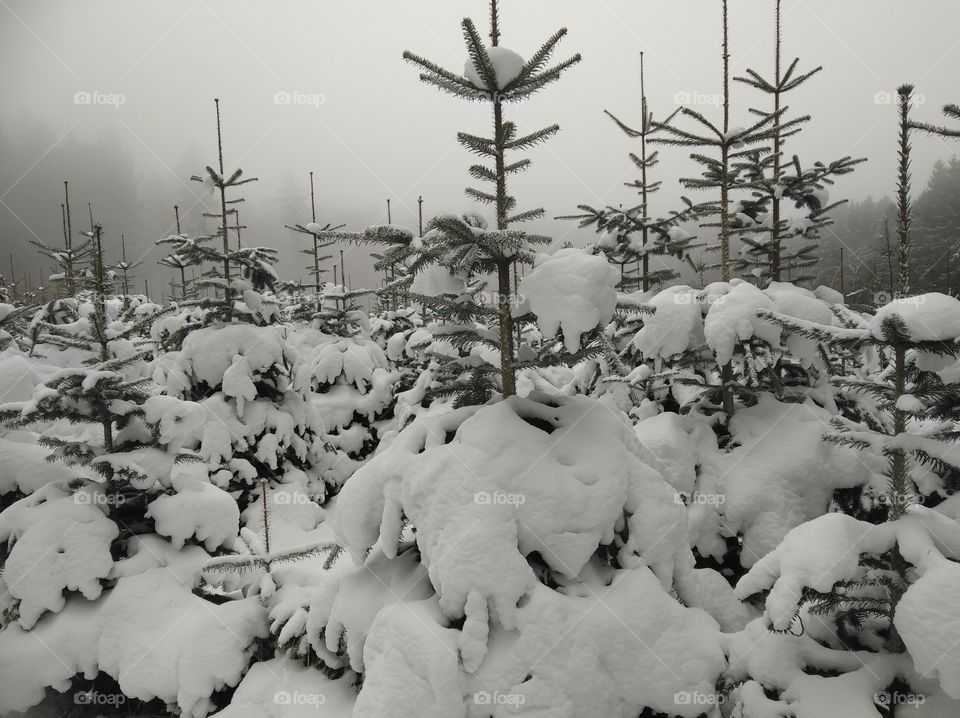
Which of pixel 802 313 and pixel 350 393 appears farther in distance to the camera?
pixel 350 393

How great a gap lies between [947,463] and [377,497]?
3579 millimetres

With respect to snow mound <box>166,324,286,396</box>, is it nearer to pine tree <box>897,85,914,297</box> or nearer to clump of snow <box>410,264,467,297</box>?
clump of snow <box>410,264,467,297</box>

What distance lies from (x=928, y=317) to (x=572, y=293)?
1999 millimetres

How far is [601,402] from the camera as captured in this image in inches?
161

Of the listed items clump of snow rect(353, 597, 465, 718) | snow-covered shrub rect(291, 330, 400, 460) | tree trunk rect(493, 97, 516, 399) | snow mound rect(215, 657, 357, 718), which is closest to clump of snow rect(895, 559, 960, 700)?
clump of snow rect(353, 597, 465, 718)

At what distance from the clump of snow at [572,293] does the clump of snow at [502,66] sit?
1.49 m

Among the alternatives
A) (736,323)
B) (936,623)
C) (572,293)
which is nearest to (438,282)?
(572,293)

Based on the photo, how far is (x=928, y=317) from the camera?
9.48 ft

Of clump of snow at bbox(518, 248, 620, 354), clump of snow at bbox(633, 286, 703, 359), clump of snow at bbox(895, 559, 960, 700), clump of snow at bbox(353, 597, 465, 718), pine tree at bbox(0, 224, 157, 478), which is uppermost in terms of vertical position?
clump of snow at bbox(518, 248, 620, 354)

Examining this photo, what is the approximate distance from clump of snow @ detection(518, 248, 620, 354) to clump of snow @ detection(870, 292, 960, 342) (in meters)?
1.60

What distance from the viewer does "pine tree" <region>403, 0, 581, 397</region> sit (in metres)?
3.68

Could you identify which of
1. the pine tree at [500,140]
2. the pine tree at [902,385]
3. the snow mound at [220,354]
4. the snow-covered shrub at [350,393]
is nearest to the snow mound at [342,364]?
the snow-covered shrub at [350,393]

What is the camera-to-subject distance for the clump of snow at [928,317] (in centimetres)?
285

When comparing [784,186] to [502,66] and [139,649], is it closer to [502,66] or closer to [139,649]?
[502,66]
